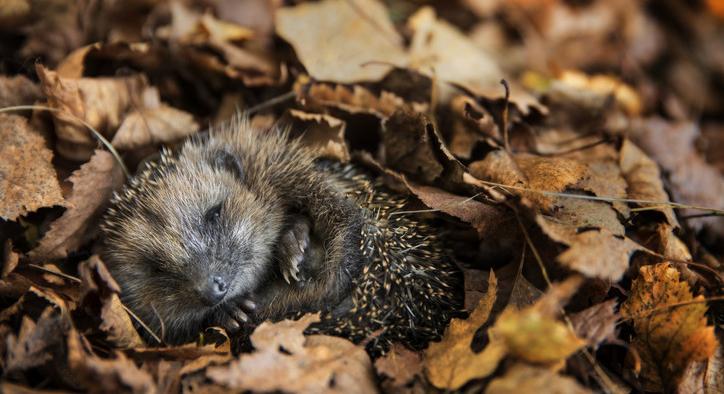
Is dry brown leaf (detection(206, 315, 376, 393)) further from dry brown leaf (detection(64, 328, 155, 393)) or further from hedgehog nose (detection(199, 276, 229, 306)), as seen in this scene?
hedgehog nose (detection(199, 276, 229, 306))

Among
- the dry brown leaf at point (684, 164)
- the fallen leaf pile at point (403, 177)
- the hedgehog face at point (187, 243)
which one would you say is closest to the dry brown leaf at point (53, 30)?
the fallen leaf pile at point (403, 177)

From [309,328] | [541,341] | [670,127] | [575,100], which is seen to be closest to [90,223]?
[309,328]

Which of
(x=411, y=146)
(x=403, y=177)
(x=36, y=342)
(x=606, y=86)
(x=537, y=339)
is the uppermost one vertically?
(x=537, y=339)

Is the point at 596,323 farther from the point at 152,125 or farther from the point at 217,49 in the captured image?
the point at 217,49

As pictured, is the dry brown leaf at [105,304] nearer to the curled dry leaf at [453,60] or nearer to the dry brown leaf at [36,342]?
the dry brown leaf at [36,342]

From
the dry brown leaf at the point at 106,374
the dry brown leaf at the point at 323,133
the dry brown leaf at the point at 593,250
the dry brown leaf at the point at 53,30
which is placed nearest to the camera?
the dry brown leaf at the point at 106,374

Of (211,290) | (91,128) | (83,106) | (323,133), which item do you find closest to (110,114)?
(83,106)
